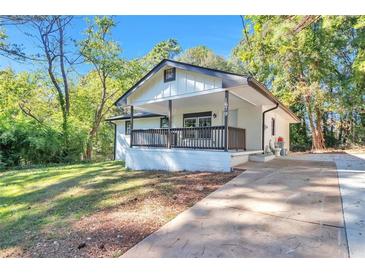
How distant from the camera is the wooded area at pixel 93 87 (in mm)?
13344

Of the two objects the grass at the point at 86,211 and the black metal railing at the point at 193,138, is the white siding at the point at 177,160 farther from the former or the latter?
the grass at the point at 86,211

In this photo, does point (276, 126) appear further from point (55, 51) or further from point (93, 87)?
point (55, 51)

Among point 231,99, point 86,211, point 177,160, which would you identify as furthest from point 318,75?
point 86,211

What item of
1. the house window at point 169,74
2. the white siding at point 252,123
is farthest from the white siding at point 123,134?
the white siding at point 252,123

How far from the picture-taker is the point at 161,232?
10.6 ft

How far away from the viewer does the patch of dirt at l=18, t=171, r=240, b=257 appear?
2943mm

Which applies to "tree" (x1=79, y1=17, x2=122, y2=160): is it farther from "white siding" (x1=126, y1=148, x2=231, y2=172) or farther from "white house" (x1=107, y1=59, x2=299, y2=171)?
"white siding" (x1=126, y1=148, x2=231, y2=172)

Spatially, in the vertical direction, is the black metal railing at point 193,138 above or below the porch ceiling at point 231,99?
below

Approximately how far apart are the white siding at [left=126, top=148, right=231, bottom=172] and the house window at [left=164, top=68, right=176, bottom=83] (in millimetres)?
2751

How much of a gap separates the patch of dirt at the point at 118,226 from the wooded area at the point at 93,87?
9196 mm

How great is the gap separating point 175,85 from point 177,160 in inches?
112

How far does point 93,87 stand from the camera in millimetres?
20516

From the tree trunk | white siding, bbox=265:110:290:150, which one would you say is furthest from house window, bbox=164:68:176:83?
the tree trunk
